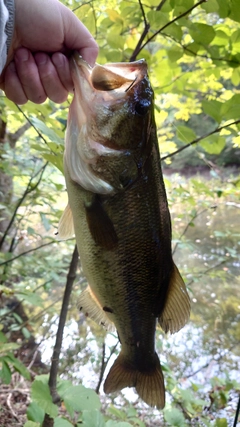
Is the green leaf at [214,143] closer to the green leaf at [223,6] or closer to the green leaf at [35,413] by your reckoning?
the green leaf at [223,6]

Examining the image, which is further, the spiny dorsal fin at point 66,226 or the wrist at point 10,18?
the spiny dorsal fin at point 66,226

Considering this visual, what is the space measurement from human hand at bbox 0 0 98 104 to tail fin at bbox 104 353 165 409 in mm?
1308

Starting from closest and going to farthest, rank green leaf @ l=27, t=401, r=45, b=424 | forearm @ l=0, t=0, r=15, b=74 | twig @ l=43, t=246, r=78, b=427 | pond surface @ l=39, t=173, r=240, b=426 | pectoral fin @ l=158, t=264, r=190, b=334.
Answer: forearm @ l=0, t=0, r=15, b=74, pectoral fin @ l=158, t=264, r=190, b=334, green leaf @ l=27, t=401, r=45, b=424, twig @ l=43, t=246, r=78, b=427, pond surface @ l=39, t=173, r=240, b=426

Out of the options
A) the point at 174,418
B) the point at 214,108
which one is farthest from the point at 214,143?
the point at 174,418

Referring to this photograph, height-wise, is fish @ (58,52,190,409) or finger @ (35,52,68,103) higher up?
finger @ (35,52,68,103)

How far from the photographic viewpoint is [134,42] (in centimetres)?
210

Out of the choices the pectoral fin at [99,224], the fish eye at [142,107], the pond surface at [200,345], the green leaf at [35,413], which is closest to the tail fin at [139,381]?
the green leaf at [35,413]

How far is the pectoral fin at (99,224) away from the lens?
1.31m

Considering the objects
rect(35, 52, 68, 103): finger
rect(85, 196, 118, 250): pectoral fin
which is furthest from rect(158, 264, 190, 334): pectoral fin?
rect(35, 52, 68, 103): finger

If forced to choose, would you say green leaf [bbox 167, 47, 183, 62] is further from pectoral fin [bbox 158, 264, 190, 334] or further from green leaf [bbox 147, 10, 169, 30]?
pectoral fin [bbox 158, 264, 190, 334]

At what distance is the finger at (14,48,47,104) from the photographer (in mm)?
1411

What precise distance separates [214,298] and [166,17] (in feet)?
17.4

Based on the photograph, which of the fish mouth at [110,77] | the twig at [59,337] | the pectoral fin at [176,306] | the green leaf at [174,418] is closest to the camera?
the fish mouth at [110,77]

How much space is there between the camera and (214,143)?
1855 millimetres
